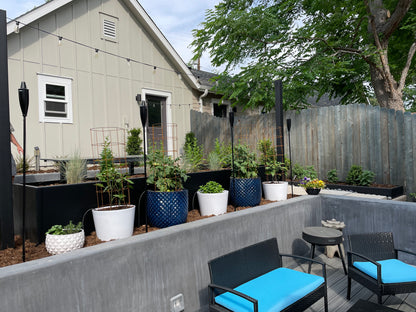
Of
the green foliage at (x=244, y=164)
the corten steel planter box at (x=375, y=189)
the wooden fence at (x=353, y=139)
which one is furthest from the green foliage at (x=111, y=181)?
the wooden fence at (x=353, y=139)

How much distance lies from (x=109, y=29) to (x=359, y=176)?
7.20 m

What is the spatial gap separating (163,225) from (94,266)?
1011 millimetres

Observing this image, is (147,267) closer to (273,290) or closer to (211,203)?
(273,290)

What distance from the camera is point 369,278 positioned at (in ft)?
7.91

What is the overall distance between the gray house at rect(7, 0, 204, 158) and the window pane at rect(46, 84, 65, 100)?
2 centimetres

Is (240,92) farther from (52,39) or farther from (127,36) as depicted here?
(52,39)

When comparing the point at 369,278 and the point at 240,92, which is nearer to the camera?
the point at 369,278

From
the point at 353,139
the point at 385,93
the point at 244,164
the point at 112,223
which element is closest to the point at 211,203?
the point at 244,164

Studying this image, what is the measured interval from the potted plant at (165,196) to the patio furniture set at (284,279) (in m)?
0.84

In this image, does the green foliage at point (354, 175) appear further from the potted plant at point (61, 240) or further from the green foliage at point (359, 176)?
the potted plant at point (61, 240)

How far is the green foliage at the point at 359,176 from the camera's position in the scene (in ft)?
19.5

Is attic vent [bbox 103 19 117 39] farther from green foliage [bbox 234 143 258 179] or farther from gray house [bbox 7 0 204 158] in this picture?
green foliage [bbox 234 143 258 179]

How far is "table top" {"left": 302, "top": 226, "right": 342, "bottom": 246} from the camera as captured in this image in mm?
3014

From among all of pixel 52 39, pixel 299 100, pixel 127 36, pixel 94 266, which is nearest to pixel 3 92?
pixel 94 266
